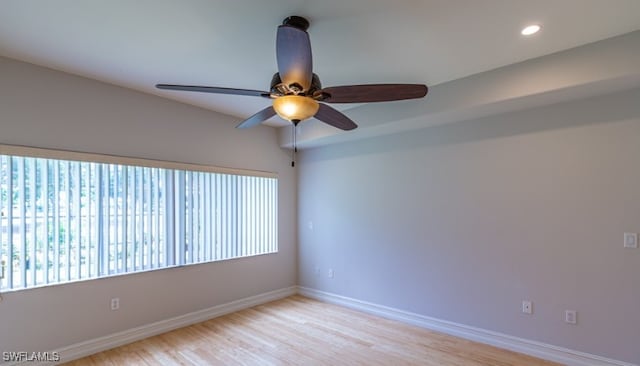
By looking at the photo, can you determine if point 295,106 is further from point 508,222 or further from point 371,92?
point 508,222

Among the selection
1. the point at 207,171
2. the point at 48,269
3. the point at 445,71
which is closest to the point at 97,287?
the point at 48,269

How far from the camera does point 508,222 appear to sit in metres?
3.18

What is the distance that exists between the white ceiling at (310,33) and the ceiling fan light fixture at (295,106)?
571mm

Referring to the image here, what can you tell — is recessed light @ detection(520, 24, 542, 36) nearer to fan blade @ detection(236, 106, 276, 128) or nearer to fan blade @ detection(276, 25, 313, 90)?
fan blade @ detection(276, 25, 313, 90)

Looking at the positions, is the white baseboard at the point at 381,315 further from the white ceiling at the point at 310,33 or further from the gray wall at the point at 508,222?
the white ceiling at the point at 310,33

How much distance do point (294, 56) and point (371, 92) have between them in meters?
0.71

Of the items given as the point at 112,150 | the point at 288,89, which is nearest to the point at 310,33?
the point at 288,89

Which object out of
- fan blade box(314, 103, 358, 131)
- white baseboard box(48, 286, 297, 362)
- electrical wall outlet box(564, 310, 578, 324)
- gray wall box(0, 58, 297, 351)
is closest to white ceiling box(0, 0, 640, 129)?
gray wall box(0, 58, 297, 351)

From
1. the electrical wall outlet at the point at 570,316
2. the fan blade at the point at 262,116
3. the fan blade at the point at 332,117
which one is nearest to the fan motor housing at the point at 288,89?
the fan blade at the point at 332,117

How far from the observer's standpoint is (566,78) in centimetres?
254

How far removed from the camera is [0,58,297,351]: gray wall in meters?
2.72

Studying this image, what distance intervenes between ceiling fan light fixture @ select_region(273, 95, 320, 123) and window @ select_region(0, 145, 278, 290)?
2.22 m

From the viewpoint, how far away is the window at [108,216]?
2715 millimetres

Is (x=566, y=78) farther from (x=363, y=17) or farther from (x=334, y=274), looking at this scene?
(x=334, y=274)
